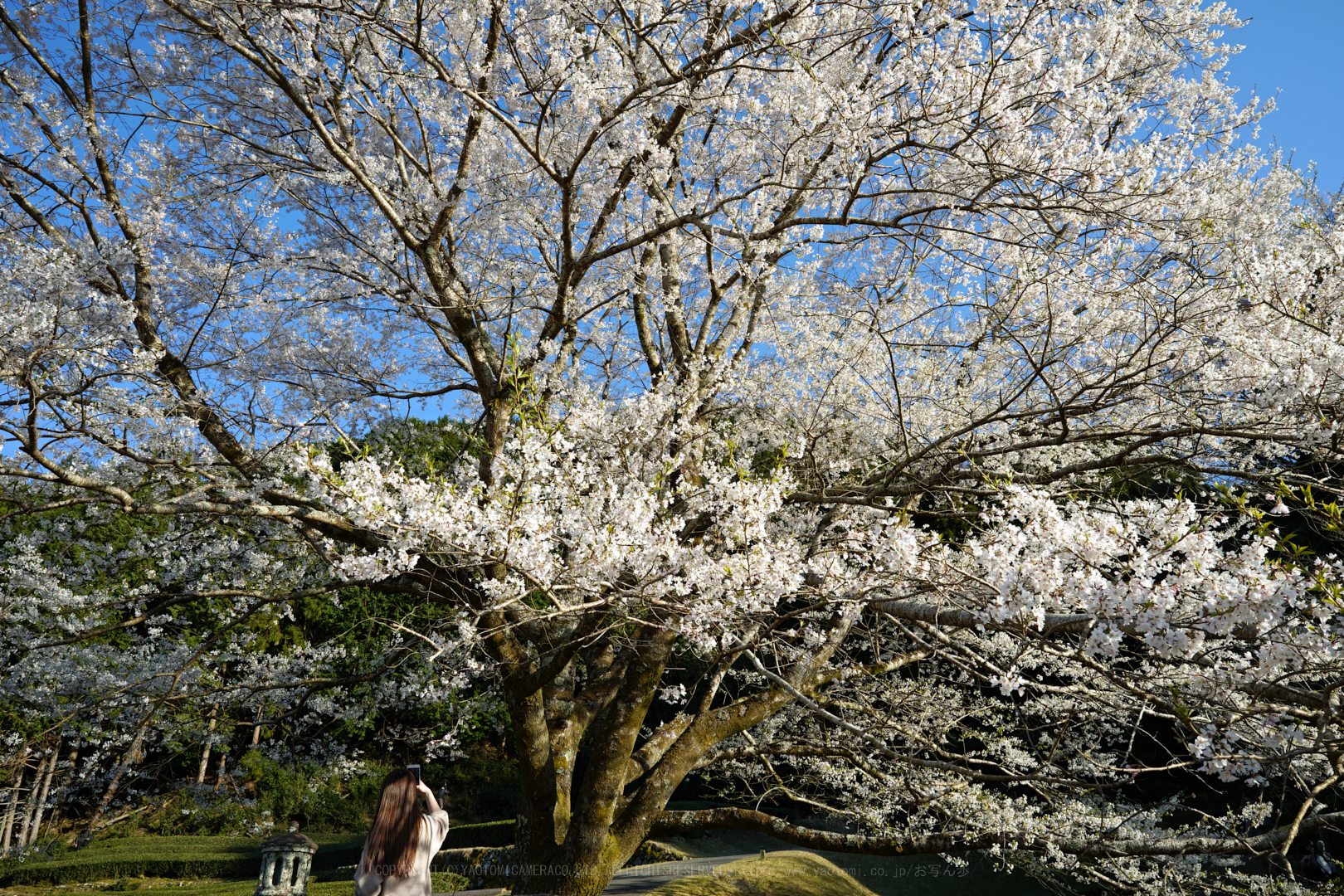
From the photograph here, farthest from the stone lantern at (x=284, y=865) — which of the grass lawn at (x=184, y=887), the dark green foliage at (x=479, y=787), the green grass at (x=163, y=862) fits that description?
the dark green foliage at (x=479, y=787)

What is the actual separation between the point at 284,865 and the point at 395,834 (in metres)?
1.87

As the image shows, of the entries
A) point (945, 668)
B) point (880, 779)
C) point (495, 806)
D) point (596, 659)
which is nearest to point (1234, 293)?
point (880, 779)

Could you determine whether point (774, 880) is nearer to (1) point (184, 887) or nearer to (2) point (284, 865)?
(2) point (284, 865)

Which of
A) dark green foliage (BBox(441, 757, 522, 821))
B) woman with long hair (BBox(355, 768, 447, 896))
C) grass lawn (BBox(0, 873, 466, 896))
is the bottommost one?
grass lawn (BBox(0, 873, 466, 896))

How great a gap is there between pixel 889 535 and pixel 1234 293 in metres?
2.60

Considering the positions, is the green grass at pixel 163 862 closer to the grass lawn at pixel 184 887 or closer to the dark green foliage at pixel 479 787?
the grass lawn at pixel 184 887

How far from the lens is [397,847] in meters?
3.22

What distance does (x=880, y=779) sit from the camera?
5.80m

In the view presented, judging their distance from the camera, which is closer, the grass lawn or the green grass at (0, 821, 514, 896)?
the grass lawn

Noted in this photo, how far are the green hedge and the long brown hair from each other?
6629 millimetres

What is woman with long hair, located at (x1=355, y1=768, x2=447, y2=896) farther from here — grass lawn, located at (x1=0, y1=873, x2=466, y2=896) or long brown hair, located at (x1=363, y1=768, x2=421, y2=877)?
grass lawn, located at (x1=0, y1=873, x2=466, y2=896)

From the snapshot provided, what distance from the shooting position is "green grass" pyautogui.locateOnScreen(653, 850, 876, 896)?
4641mm


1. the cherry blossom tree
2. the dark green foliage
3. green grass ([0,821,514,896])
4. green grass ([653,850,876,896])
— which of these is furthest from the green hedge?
green grass ([653,850,876,896])

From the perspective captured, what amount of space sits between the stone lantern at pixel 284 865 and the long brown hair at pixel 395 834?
5.30 feet
